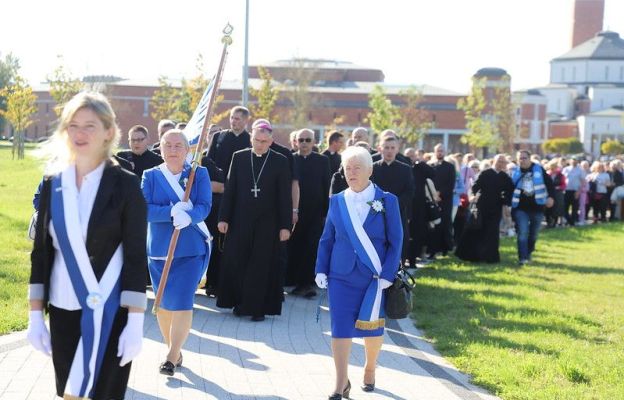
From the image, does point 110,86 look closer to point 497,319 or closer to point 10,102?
point 10,102

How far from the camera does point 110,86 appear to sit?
286 ft

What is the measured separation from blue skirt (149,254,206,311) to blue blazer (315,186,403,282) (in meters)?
1.09

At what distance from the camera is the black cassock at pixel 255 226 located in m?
10.5

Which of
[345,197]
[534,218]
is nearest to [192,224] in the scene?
[345,197]

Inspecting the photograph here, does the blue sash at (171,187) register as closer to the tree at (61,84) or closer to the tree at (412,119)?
the tree at (61,84)

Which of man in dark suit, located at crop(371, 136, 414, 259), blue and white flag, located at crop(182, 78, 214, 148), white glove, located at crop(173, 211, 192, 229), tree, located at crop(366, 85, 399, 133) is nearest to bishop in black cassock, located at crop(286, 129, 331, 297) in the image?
man in dark suit, located at crop(371, 136, 414, 259)

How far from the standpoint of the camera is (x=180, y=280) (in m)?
7.58

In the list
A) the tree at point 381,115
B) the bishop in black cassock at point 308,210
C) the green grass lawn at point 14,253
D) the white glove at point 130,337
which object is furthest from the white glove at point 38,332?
the tree at point 381,115

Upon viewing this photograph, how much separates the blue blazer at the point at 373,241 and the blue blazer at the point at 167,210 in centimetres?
108

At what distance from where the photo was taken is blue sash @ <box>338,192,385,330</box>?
7.02m

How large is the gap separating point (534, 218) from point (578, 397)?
10.00 m

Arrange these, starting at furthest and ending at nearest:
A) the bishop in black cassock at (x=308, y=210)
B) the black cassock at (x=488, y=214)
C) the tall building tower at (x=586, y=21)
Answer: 1. the tall building tower at (x=586, y=21)
2. the black cassock at (x=488, y=214)
3. the bishop in black cassock at (x=308, y=210)

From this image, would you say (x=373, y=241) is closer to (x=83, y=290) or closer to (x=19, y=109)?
(x=83, y=290)

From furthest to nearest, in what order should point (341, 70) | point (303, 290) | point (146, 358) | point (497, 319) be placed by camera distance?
point (341, 70) < point (303, 290) < point (497, 319) < point (146, 358)
